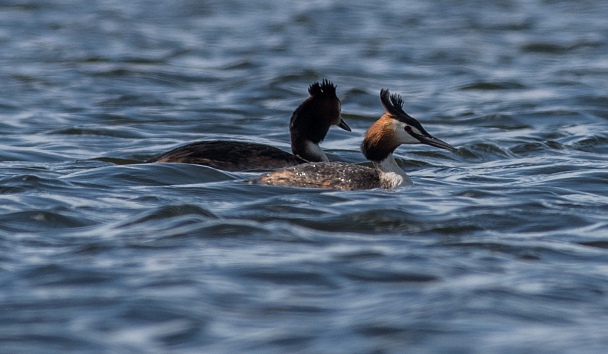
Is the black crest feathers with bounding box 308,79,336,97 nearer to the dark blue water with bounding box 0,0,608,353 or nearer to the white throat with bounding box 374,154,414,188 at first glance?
the dark blue water with bounding box 0,0,608,353

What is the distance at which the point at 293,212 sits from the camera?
969 centimetres

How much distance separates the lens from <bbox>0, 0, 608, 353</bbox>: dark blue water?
273 inches

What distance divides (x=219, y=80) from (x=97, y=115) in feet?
11.5

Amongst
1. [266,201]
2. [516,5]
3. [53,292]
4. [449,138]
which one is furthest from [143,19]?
[53,292]

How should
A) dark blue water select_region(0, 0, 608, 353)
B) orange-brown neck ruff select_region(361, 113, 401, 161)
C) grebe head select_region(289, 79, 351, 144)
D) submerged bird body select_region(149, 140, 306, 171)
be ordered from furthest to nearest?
grebe head select_region(289, 79, 351, 144), submerged bird body select_region(149, 140, 306, 171), orange-brown neck ruff select_region(361, 113, 401, 161), dark blue water select_region(0, 0, 608, 353)

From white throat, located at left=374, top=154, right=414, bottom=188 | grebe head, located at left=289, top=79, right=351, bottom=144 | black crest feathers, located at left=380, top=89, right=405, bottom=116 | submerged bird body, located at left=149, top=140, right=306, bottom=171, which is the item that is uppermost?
black crest feathers, located at left=380, top=89, right=405, bottom=116


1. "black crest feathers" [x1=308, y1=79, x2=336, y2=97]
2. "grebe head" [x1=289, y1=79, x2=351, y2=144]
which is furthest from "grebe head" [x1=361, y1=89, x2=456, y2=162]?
"grebe head" [x1=289, y1=79, x2=351, y2=144]

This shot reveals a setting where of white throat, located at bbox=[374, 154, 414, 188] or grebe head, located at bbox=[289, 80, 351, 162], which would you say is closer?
white throat, located at bbox=[374, 154, 414, 188]

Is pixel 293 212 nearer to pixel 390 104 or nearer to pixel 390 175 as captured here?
pixel 390 175

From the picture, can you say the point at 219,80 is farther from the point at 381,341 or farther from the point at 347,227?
the point at 381,341

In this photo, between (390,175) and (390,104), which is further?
(390,104)

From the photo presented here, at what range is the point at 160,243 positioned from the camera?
8641mm

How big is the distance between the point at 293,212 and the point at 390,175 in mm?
1535

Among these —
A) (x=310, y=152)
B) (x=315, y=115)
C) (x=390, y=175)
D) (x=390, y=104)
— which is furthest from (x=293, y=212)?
(x=315, y=115)
